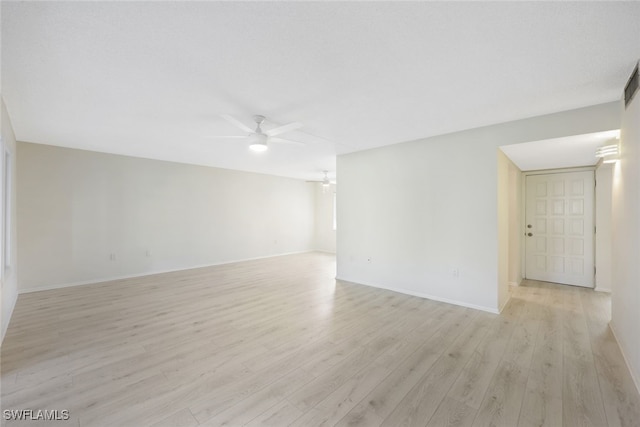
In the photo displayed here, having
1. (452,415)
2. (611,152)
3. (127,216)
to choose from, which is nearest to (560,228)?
(611,152)

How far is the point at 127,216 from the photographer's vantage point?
5.37 metres

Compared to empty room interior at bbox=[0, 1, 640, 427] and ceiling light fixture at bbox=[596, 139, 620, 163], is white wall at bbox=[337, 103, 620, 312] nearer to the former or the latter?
empty room interior at bbox=[0, 1, 640, 427]

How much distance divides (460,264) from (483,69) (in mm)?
2597

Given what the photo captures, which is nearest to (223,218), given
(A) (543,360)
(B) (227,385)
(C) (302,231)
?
(C) (302,231)

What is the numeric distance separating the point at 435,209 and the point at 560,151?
71.8 inches

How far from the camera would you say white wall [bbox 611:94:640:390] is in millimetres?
2100

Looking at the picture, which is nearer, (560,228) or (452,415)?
(452,415)

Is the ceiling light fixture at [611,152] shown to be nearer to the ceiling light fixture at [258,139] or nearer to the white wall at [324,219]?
the ceiling light fixture at [258,139]

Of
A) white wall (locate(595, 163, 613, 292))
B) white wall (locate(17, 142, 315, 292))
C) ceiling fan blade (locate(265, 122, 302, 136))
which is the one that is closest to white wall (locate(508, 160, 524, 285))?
white wall (locate(595, 163, 613, 292))

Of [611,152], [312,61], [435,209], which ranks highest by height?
[312,61]

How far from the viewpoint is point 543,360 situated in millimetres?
2363

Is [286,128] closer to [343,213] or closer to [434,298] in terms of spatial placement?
[343,213]

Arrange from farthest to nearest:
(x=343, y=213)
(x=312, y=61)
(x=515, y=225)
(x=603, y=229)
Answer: (x=343, y=213)
(x=515, y=225)
(x=603, y=229)
(x=312, y=61)

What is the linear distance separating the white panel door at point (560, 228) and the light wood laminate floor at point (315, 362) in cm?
84
